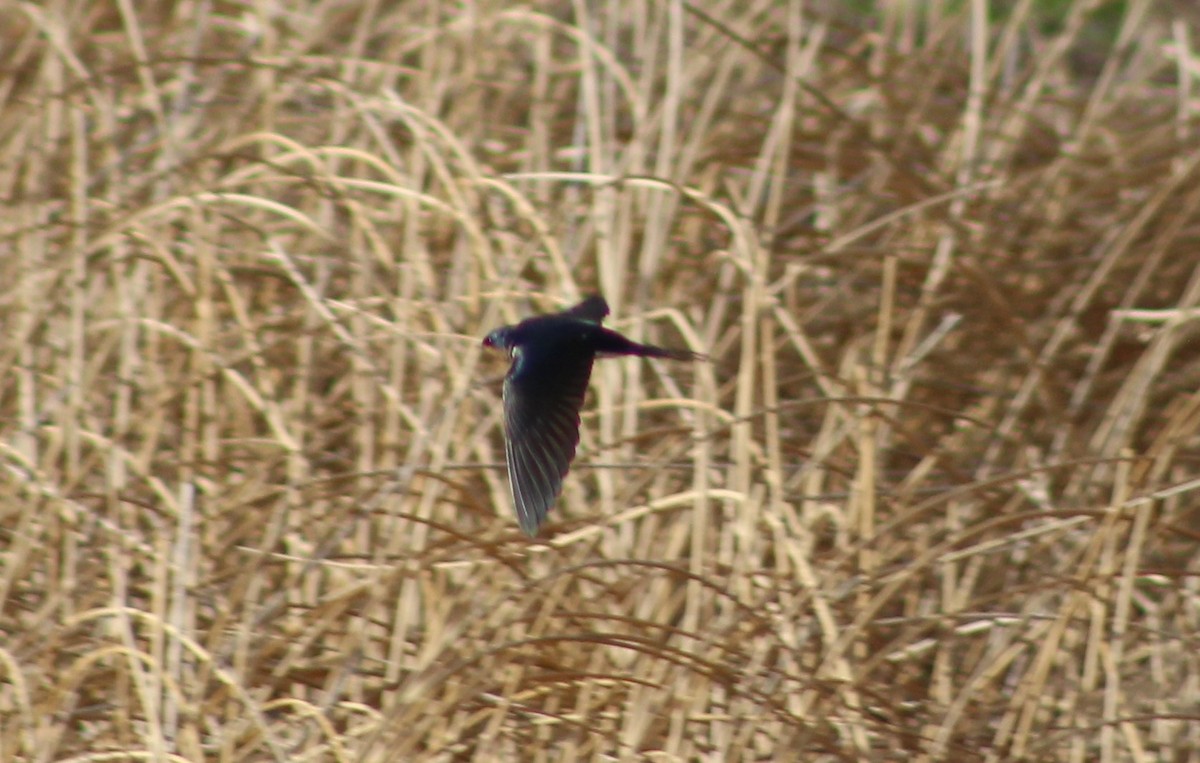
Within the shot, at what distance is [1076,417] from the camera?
2.01 meters

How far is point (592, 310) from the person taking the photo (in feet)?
5.10

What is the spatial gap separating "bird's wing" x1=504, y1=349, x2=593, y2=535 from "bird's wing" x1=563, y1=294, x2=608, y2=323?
137 millimetres

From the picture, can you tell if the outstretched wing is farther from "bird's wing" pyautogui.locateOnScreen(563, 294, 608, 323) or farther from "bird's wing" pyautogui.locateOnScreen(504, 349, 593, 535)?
"bird's wing" pyautogui.locateOnScreen(563, 294, 608, 323)

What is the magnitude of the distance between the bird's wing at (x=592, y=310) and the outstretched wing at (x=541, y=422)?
136 mm

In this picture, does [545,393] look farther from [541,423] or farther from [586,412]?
→ [586,412]

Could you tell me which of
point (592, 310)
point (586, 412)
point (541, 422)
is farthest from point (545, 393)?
point (586, 412)

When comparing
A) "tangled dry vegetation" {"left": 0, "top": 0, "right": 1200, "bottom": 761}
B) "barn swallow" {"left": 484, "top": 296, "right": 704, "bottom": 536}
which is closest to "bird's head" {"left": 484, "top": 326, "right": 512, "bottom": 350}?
"barn swallow" {"left": 484, "top": 296, "right": 704, "bottom": 536}

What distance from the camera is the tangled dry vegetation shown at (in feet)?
4.64

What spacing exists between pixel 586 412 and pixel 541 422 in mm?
412

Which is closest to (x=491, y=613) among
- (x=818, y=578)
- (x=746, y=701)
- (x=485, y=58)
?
(x=746, y=701)

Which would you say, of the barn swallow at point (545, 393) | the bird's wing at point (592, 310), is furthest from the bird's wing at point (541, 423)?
the bird's wing at point (592, 310)

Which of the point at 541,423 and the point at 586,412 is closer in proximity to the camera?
the point at 541,423

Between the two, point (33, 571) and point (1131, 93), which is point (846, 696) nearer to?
point (33, 571)

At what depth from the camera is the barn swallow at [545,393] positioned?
1.27 metres
